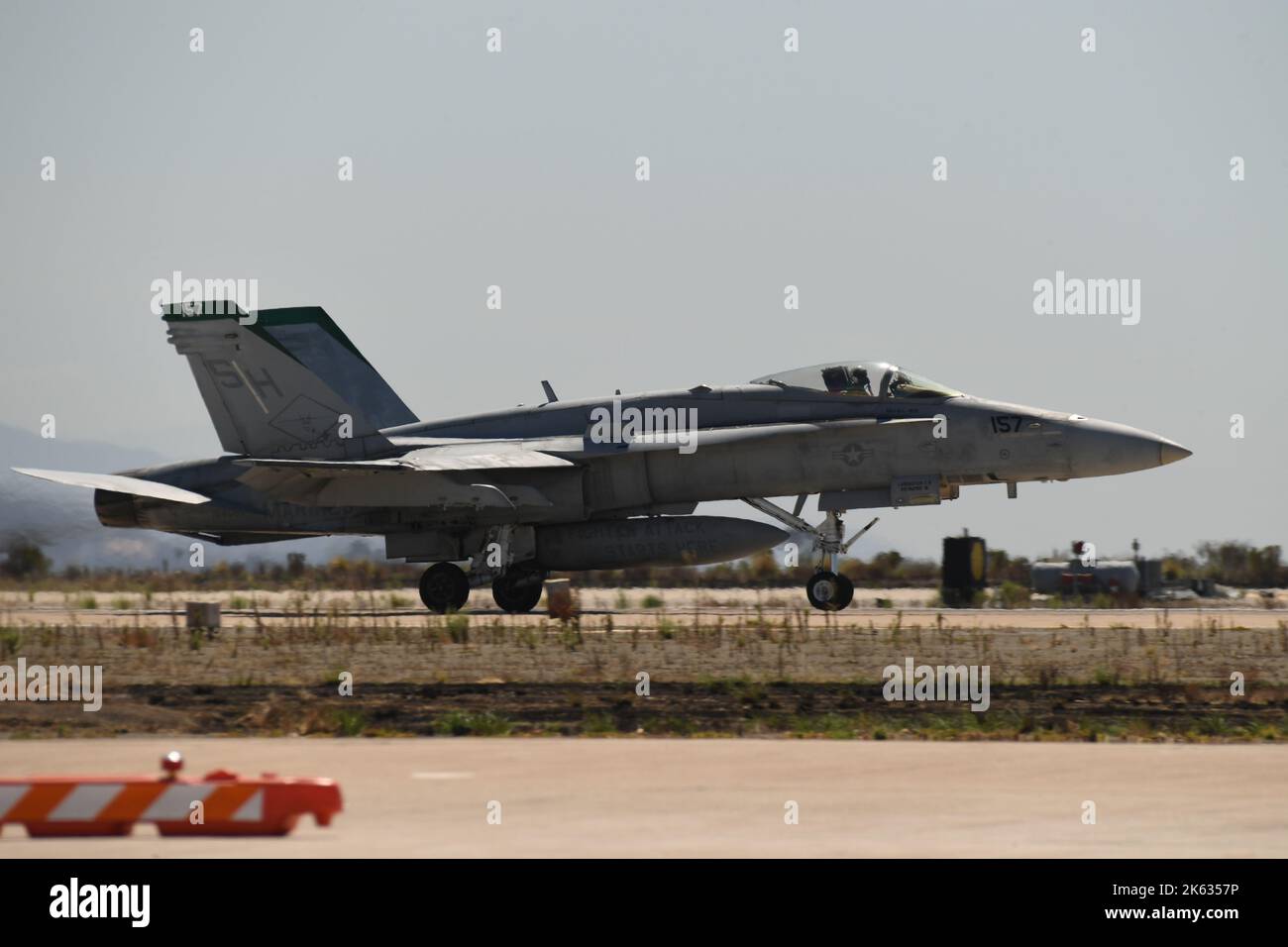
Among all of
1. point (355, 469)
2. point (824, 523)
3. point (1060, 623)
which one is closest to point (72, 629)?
point (355, 469)

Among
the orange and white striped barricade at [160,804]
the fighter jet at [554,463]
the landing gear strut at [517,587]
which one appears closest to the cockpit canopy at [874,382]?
the fighter jet at [554,463]

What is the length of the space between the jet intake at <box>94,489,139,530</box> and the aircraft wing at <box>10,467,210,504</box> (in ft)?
0.83

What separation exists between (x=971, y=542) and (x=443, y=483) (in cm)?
1191

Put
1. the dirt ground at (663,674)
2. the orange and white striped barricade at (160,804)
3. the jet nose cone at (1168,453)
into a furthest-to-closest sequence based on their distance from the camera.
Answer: the jet nose cone at (1168,453) < the dirt ground at (663,674) < the orange and white striped barricade at (160,804)

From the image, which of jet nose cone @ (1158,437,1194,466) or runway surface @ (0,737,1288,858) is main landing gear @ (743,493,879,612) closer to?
jet nose cone @ (1158,437,1194,466)

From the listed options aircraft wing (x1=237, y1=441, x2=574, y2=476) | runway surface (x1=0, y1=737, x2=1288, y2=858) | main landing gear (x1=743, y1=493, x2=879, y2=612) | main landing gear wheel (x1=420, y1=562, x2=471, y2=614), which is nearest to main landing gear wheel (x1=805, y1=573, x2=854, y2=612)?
main landing gear (x1=743, y1=493, x2=879, y2=612)

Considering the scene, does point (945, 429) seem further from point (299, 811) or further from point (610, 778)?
point (299, 811)

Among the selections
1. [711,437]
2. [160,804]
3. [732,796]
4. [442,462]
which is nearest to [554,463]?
[442,462]

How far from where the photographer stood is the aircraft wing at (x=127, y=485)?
24.1 metres

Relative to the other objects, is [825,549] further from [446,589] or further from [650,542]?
[446,589]

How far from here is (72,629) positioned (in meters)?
21.0

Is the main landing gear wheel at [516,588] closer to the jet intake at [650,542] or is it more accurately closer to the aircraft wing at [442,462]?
the jet intake at [650,542]

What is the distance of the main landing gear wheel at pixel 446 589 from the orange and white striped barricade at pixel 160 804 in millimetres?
16125
